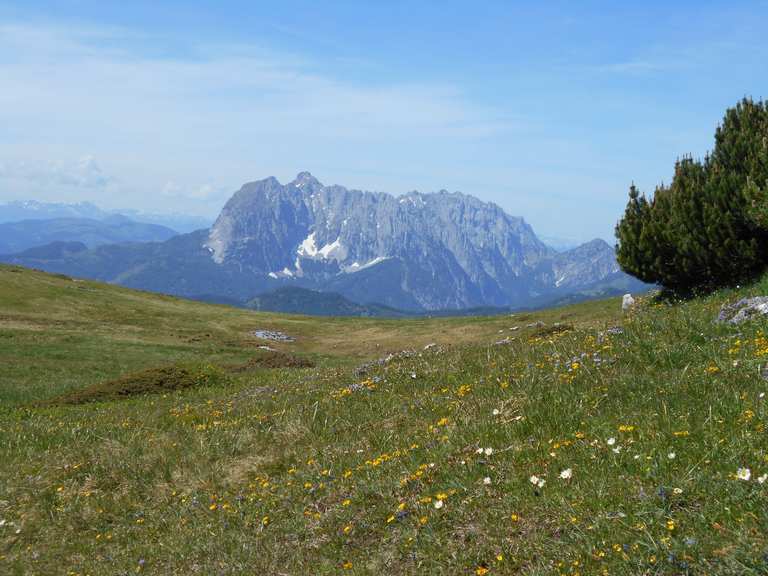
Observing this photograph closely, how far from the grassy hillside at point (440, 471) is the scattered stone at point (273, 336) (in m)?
43.7

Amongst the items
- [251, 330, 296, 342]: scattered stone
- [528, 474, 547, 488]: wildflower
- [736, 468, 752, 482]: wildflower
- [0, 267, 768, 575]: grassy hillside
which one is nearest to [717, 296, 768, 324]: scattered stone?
[0, 267, 768, 575]: grassy hillside

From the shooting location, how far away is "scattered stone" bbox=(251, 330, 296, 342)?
6358 cm

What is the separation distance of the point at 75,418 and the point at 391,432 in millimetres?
13096

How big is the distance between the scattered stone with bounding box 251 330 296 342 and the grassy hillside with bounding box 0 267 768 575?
1719 inches

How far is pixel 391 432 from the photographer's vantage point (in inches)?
452

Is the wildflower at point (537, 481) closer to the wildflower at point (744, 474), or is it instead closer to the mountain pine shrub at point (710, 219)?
the wildflower at point (744, 474)

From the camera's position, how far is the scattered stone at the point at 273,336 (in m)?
63.6

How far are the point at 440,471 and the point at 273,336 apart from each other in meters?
57.4

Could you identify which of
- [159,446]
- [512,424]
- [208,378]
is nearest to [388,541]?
[512,424]

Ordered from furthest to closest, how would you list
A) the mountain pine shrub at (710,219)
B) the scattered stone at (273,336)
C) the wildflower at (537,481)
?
the scattered stone at (273,336) → the mountain pine shrub at (710,219) → the wildflower at (537,481)

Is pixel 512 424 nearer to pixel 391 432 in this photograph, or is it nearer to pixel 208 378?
pixel 391 432

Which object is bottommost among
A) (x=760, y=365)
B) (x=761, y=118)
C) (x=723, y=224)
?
(x=760, y=365)

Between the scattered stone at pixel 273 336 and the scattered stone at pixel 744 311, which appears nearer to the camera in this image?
the scattered stone at pixel 744 311

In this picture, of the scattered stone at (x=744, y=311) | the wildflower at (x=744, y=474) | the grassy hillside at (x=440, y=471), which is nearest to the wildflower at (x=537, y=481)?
the grassy hillside at (x=440, y=471)
